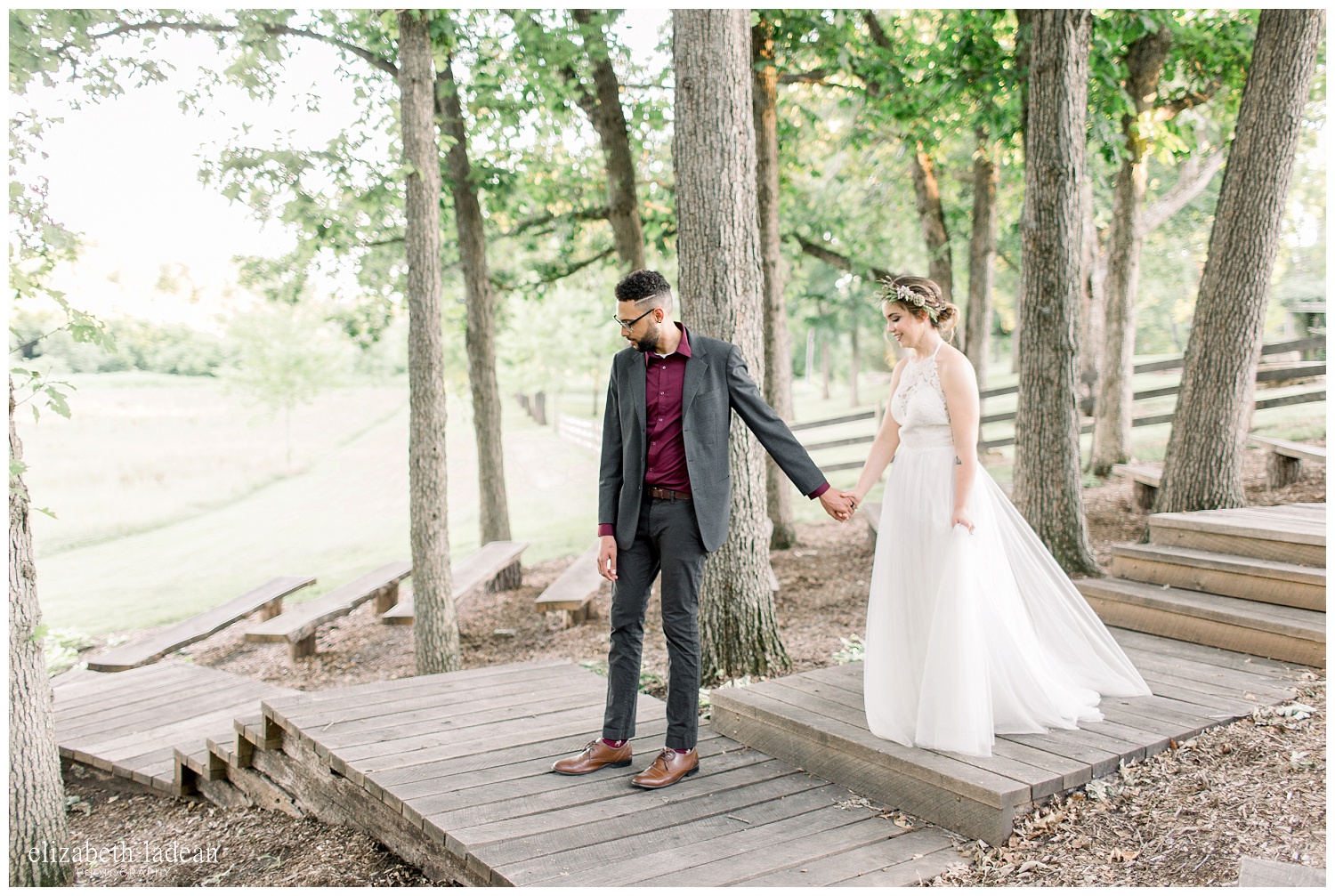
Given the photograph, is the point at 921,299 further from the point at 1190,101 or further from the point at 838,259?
the point at 1190,101

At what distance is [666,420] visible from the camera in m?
3.70

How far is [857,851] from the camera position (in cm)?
318

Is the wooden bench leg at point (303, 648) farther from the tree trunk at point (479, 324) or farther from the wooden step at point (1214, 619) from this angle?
the wooden step at point (1214, 619)

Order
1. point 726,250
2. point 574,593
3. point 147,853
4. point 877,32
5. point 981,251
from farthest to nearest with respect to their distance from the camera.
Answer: point 981,251
point 877,32
point 574,593
point 726,250
point 147,853

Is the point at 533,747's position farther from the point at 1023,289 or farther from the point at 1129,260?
the point at 1129,260

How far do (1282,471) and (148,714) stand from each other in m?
10.7

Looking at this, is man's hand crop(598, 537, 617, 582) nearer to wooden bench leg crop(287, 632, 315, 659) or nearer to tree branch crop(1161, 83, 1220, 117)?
wooden bench leg crop(287, 632, 315, 659)

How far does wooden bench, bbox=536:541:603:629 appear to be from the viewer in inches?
290

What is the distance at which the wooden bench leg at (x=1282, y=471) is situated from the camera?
360 inches

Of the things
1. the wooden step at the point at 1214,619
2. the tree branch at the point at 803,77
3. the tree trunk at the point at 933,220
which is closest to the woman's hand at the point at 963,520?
the wooden step at the point at 1214,619

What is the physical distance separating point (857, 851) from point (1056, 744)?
3.60 ft

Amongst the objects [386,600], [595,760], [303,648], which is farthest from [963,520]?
[386,600]

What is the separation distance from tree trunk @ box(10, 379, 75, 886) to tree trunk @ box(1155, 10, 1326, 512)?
7.79 metres

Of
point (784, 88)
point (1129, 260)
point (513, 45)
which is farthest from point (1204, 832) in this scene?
point (784, 88)
